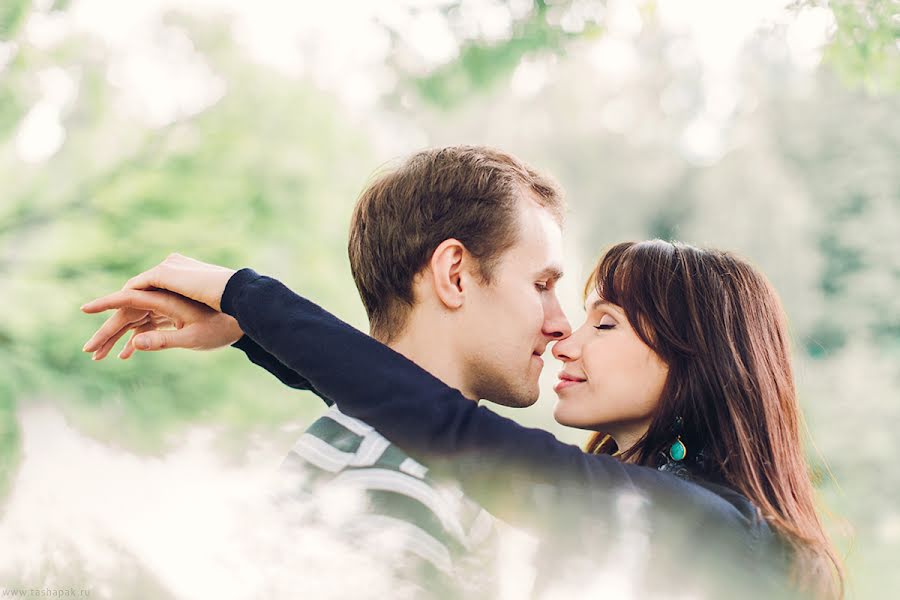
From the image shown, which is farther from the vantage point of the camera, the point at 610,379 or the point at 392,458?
the point at 610,379

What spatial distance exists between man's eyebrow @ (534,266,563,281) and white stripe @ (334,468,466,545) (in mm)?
359

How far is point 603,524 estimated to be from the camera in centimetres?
96

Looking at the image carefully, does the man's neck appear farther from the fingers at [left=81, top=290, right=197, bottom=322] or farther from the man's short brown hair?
the fingers at [left=81, top=290, right=197, bottom=322]

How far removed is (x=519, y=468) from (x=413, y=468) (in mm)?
105

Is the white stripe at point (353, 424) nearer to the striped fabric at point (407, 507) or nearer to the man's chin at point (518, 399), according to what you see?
the striped fabric at point (407, 507)

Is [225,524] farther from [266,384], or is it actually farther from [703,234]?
[703,234]

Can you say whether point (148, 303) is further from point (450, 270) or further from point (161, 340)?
point (450, 270)

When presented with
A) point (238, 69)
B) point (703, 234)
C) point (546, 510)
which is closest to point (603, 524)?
point (546, 510)

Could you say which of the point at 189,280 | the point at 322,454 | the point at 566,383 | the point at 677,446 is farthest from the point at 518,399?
the point at 189,280

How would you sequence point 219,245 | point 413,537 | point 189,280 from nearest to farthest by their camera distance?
point 413,537 → point 189,280 → point 219,245

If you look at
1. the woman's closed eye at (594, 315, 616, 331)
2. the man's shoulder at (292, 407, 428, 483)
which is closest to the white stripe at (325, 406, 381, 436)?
the man's shoulder at (292, 407, 428, 483)

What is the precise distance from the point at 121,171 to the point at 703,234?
14.8ft

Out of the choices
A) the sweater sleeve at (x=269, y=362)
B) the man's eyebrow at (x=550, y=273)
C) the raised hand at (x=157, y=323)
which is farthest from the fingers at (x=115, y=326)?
the man's eyebrow at (x=550, y=273)

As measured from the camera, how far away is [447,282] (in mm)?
1147
